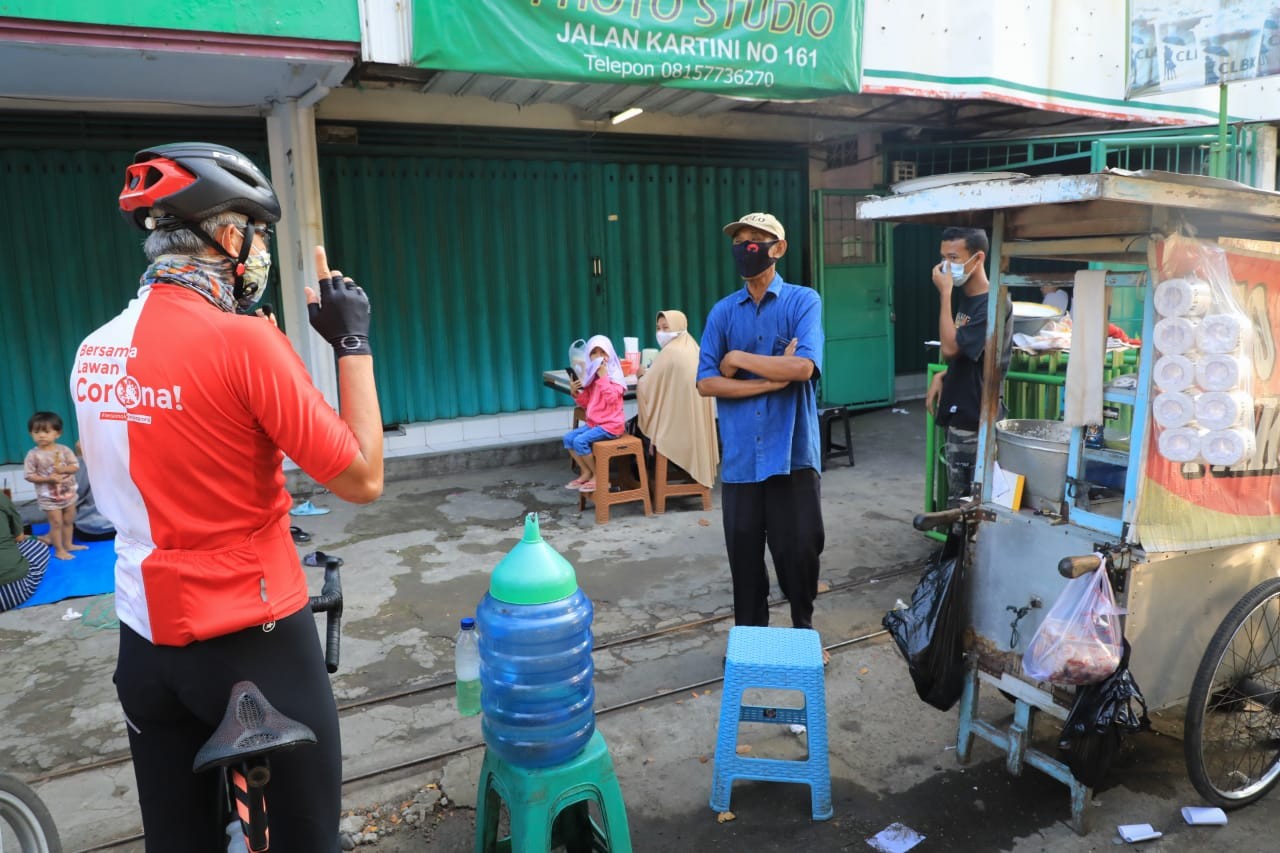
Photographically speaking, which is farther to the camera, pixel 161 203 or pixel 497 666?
pixel 497 666

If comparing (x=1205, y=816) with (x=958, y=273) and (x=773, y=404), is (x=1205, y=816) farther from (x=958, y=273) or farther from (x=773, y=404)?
(x=958, y=273)

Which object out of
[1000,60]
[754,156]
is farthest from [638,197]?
[1000,60]

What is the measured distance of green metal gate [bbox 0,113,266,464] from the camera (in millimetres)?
6988

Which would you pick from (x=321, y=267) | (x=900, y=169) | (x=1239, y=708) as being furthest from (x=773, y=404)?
(x=900, y=169)

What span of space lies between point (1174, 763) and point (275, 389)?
11.5 feet

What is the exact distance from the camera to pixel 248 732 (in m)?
1.64

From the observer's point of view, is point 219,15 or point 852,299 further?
point 852,299

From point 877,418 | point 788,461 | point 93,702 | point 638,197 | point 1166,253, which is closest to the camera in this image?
point 1166,253

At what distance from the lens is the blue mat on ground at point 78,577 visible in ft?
17.9

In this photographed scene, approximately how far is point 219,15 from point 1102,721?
5733mm

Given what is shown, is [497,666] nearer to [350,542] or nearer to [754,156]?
[350,542]

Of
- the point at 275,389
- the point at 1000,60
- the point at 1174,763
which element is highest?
→ the point at 1000,60

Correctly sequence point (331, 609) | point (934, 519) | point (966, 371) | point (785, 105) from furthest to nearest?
point (785, 105)
point (966, 371)
point (934, 519)
point (331, 609)

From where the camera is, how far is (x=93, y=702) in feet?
13.4
